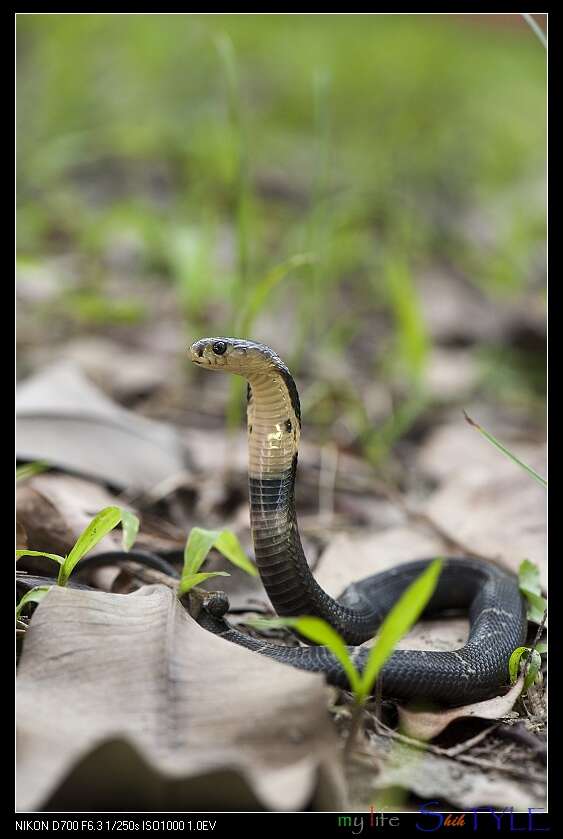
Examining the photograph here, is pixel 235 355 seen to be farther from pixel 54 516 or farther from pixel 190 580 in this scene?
pixel 54 516

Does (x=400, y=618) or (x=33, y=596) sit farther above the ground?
(x=400, y=618)

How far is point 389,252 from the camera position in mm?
8312

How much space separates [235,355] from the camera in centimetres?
285

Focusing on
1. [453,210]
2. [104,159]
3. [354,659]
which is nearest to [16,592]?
[354,659]

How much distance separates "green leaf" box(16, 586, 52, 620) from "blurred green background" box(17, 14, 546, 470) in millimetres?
1731

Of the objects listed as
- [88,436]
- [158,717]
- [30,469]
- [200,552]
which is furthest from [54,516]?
[158,717]

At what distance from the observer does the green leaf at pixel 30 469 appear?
3609mm

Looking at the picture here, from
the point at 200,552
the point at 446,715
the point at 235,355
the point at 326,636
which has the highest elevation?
the point at 235,355

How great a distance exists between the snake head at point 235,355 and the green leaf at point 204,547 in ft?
1.97

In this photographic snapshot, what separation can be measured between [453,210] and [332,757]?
353 inches

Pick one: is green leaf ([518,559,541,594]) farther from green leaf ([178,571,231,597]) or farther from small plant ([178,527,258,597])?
green leaf ([178,571,231,597])

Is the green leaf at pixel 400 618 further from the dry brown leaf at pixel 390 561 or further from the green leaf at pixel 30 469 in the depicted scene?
the green leaf at pixel 30 469

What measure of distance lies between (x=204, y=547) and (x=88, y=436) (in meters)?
1.40
